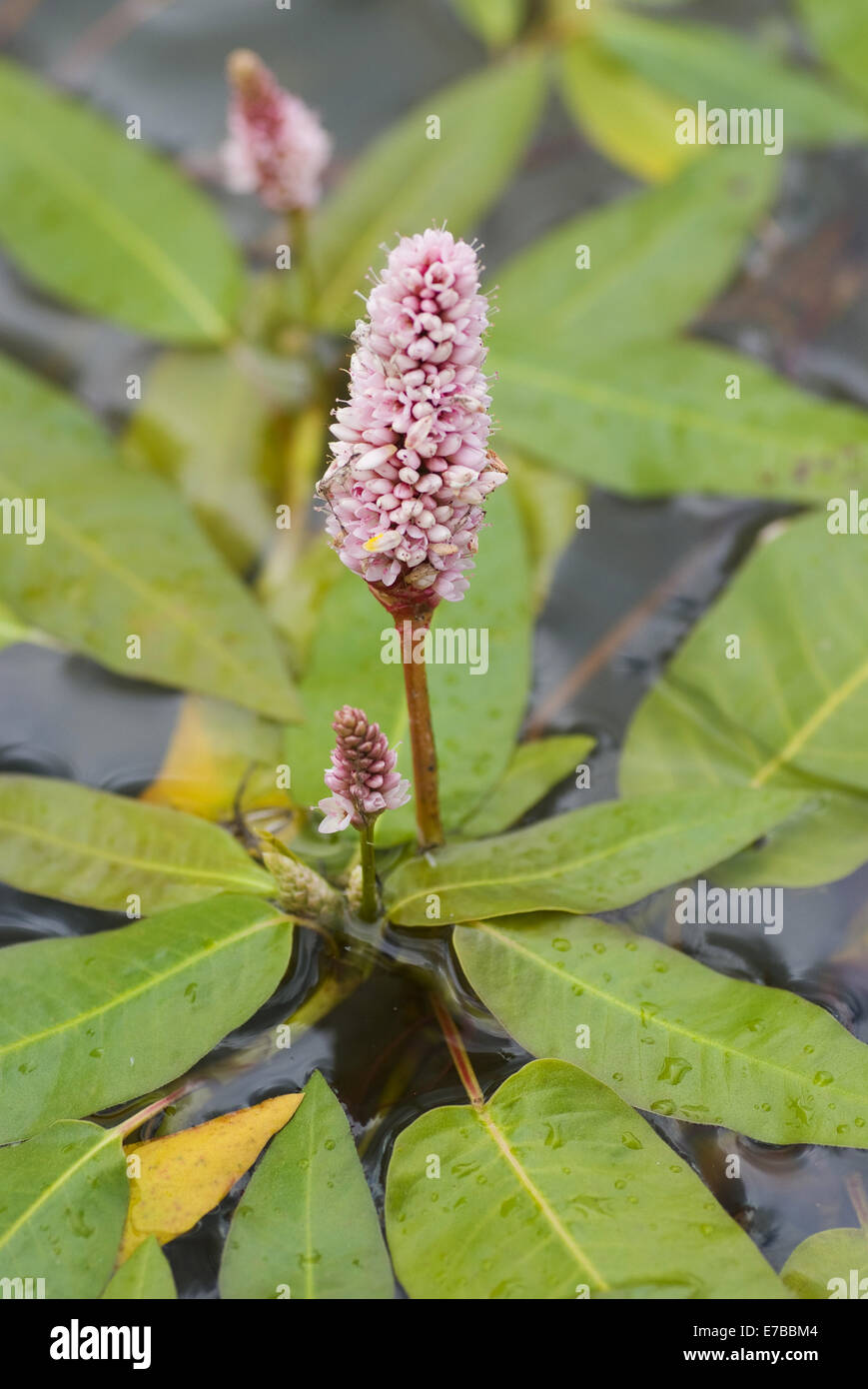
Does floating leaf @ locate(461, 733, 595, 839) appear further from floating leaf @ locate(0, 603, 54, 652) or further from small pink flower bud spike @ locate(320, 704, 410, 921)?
floating leaf @ locate(0, 603, 54, 652)

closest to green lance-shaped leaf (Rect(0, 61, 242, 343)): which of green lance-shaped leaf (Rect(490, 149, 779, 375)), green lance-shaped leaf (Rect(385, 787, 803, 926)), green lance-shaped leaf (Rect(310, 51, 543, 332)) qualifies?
green lance-shaped leaf (Rect(310, 51, 543, 332))

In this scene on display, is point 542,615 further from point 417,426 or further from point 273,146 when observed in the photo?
point 273,146

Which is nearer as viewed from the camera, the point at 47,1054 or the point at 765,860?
the point at 47,1054

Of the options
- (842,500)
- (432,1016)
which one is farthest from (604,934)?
(842,500)

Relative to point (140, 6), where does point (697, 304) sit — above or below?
below

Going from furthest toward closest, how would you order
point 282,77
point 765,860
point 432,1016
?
point 282,77 < point 765,860 < point 432,1016
